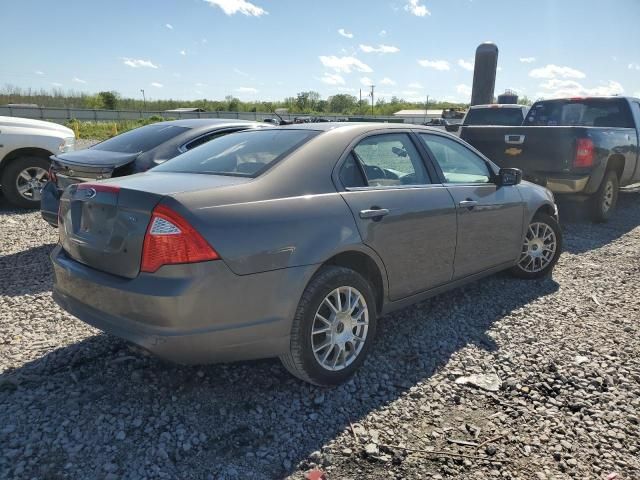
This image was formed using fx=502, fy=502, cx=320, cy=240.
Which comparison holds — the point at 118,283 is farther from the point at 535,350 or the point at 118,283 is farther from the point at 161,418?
the point at 535,350

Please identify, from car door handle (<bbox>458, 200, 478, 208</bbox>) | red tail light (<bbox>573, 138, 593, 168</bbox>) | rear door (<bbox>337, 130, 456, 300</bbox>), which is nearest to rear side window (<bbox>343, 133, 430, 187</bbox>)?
rear door (<bbox>337, 130, 456, 300</bbox>)

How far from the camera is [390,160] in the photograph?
3715 millimetres

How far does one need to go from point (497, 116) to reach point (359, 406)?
11.3 meters

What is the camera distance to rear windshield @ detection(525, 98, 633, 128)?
29.2ft

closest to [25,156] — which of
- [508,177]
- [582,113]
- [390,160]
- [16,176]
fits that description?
[16,176]

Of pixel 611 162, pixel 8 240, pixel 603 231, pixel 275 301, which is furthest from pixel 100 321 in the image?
pixel 611 162

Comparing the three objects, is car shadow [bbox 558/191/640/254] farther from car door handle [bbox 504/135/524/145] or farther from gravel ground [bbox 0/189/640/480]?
gravel ground [bbox 0/189/640/480]

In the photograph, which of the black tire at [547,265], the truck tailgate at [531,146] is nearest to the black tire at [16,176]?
the truck tailgate at [531,146]

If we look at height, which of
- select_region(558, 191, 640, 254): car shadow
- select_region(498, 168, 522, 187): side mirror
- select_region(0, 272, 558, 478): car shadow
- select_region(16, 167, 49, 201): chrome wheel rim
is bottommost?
select_region(0, 272, 558, 478): car shadow

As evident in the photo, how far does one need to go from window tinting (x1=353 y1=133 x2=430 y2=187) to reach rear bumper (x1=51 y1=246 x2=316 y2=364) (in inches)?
39.1

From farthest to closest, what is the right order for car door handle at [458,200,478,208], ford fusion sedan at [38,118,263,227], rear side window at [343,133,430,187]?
1. ford fusion sedan at [38,118,263,227]
2. car door handle at [458,200,478,208]
3. rear side window at [343,133,430,187]

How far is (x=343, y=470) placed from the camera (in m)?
2.39

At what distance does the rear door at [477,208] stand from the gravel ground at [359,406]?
1.72 ft

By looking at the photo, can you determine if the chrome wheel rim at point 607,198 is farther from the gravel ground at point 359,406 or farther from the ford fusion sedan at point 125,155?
the ford fusion sedan at point 125,155
